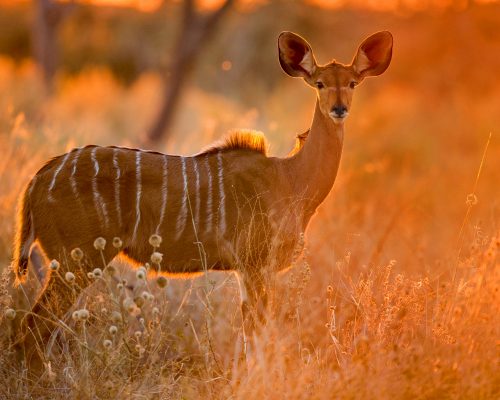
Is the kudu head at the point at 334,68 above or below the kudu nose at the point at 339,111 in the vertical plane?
above

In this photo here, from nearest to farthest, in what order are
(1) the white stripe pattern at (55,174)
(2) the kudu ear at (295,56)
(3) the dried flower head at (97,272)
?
(3) the dried flower head at (97,272) → (1) the white stripe pattern at (55,174) → (2) the kudu ear at (295,56)

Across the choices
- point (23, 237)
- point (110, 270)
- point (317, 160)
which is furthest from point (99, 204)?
point (317, 160)

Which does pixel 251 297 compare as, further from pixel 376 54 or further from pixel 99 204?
pixel 376 54

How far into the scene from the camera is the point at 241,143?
5070 millimetres

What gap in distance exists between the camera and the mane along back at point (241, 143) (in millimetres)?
5051

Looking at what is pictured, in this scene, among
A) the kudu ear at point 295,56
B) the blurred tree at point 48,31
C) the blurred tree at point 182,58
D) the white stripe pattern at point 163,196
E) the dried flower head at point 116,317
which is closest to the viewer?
the dried flower head at point 116,317

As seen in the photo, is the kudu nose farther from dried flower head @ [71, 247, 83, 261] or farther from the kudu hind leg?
dried flower head @ [71, 247, 83, 261]

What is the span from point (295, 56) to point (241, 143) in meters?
0.59

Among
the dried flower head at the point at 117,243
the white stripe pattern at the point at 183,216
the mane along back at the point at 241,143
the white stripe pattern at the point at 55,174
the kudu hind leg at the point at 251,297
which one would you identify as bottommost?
the kudu hind leg at the point at 251,297

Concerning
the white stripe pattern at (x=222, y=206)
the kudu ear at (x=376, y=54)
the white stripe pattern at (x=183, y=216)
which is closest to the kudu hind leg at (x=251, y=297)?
the white stripe pattern at (x=222, y=206)

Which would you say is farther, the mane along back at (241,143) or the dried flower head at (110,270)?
the mane along back at (241,143)

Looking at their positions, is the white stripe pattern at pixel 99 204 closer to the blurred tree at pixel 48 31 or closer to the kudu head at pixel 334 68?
the kudu head at pixel 334 68

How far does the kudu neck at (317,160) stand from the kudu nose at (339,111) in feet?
0.68

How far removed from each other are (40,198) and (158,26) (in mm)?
23196
